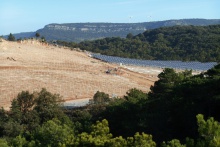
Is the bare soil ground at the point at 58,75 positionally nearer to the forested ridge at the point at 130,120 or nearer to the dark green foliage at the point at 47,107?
the dark green foliage at the point at 47,107

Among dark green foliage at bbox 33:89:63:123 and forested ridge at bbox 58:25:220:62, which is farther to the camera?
forested ridge at bbox 58:25:220:62

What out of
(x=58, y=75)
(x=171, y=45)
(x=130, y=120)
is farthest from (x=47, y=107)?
(x=171, y=45)

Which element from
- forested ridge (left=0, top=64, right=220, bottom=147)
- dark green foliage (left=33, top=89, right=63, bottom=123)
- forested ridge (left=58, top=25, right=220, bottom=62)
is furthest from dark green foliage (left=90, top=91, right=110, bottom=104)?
forested ridge (left=58, top=25, right=220, bottom=62)

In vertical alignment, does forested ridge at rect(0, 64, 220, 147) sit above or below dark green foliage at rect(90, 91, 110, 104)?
above

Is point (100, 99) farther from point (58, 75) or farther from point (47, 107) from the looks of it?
point (58, 75)

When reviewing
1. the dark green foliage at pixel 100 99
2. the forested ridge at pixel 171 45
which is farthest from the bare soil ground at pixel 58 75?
the forested ridge at pixel 171 45

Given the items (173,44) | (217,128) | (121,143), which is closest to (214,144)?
(217,128)

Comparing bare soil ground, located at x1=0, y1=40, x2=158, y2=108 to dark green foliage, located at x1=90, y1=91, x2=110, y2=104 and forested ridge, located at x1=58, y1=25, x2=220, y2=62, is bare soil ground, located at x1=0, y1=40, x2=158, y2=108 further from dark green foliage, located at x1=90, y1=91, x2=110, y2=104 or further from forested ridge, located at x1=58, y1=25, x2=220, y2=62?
forested ridge, located at x1=58, y1=25, x2=220, y2=62
